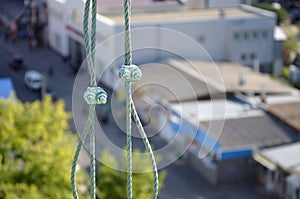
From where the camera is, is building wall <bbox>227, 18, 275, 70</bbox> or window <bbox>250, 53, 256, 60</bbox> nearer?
building wall <bbox>227, 18, 275, 70</bbox>

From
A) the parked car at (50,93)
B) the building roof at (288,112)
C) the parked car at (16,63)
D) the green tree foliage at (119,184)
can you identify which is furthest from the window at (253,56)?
the green tree foliage at (119,184)

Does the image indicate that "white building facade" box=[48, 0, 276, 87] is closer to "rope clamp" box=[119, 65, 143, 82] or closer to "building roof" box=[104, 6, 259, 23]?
"building roof" box=[104, 6, 259, 23]

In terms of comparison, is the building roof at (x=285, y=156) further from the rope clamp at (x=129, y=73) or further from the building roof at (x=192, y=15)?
the rope clamp at (x=129, y=73)

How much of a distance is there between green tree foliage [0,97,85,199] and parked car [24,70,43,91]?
4385 mm

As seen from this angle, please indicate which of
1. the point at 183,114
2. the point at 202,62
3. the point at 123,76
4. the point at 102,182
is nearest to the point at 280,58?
the point at 202,62

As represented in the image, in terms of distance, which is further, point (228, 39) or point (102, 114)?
point (228, 39)

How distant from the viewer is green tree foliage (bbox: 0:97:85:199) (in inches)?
171

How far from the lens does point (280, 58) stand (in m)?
10.5

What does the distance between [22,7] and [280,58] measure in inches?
180

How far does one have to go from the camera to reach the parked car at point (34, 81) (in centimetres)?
944


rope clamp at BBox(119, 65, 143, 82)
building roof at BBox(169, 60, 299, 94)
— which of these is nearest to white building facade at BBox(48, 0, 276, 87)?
building roof at BBox(169, 60, 299, 94)

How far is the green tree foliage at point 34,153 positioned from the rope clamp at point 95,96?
323 cm

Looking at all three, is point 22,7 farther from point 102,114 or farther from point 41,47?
point 102,114

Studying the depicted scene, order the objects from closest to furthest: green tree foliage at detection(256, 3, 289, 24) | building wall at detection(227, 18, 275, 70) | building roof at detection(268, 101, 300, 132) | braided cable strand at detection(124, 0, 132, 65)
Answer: braided cable strand at detection(124, 0, 132, 65) → building roof at detection(268, 101, 300, 132) → building wall at detection(227, 18, 275, 70) → green tree foliage at detection(256, 3, 289, 24)
